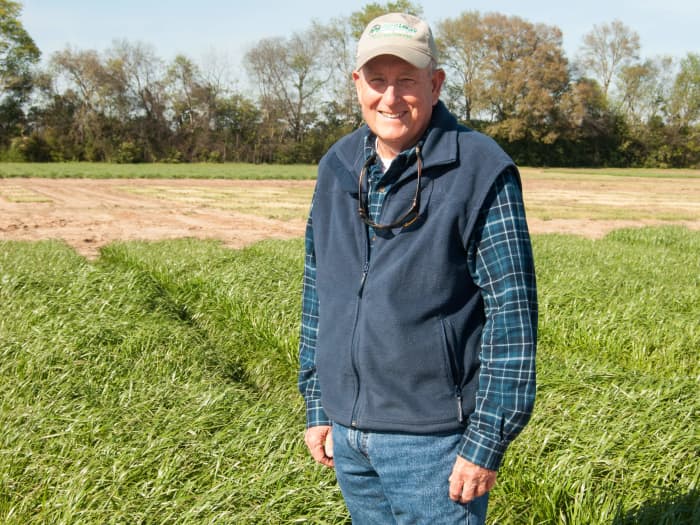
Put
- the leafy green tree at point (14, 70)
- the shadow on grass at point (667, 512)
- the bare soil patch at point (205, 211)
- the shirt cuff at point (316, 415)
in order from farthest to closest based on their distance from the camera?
the leafy green tree at point (14, 70) < the bare soil patch at point (205, 211) < the shadow on grass at point (667, 512) < the shirt cuff at point (316, 415)

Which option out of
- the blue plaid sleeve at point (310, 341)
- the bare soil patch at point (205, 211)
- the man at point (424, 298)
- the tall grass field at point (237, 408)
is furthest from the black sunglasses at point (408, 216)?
the bare soil patch at point (205, 211)

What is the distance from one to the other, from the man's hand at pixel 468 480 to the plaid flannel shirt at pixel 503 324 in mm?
26

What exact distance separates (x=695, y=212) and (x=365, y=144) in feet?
69.6

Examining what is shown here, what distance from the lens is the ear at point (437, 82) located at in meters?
1.70

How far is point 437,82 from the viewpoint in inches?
67.9

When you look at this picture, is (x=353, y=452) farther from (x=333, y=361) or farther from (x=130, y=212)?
(x=130, y=212)

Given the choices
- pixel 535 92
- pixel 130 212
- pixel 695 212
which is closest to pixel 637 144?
pixel 535 92

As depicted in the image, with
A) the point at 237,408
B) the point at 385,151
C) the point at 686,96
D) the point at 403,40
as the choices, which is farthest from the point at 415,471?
the point at 686,96

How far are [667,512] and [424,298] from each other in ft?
6.25

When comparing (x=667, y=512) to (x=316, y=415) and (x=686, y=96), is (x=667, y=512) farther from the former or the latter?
(x=686, y=96)

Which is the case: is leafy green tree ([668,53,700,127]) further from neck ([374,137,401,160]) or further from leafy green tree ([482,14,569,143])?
neck ([374,137,401,160])

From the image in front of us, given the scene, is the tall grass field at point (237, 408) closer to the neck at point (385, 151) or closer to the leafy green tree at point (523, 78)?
the neck at point (385, 151)

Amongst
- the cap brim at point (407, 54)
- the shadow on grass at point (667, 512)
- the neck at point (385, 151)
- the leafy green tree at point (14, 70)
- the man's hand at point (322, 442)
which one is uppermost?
the leafy green tree at point (14, 70)

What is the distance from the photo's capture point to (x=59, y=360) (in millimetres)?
4270
